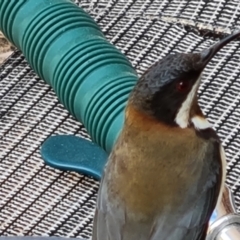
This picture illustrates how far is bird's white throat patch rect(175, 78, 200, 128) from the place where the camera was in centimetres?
184

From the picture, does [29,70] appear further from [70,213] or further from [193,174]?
[193,174]

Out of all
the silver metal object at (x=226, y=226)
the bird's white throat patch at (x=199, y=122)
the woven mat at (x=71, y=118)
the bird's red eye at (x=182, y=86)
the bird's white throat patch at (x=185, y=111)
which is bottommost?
the woven mat at (x=71, y=118)

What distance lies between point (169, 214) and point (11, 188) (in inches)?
26.7

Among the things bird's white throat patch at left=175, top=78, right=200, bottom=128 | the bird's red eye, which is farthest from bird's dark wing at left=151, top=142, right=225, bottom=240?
the bird's red eye

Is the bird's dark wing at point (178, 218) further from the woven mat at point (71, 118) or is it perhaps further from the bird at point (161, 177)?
the woven mat at point (71, 118)

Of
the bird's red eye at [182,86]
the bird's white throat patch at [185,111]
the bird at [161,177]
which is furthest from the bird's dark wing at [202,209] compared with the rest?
the bird's red eye at [182,86]

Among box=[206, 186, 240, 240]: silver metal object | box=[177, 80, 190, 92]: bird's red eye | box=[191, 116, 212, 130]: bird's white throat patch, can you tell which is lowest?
box=[206, 186, 240, 240]: silver metal object

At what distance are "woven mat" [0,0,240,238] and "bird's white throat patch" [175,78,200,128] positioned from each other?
16.6 inches

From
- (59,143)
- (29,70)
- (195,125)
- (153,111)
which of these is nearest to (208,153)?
(195,125)

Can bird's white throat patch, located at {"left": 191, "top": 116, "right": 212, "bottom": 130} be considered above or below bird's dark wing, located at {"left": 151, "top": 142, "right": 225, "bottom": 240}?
above

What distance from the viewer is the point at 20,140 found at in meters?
2.55

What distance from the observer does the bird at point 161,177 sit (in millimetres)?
1905

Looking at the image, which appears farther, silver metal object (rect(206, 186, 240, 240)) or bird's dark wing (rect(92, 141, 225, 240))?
bird's dark wing (rect(92, 141, 225, 240))

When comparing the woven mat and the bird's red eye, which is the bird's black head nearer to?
the bird's red eye
